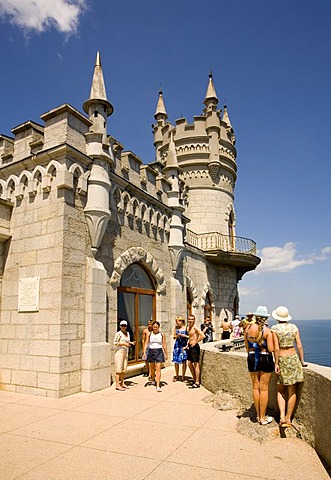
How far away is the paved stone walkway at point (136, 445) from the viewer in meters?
3.74

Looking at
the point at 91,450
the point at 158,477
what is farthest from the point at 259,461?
the point at 91,450

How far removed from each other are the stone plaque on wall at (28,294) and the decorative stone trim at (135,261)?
1.80m

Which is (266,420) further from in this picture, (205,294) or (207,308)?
(207,308)

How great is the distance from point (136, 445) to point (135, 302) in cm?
559

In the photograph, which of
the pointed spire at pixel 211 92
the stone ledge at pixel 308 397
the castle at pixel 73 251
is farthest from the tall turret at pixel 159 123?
the stone ledge at pixel 308 397

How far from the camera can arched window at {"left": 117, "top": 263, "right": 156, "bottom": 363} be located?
952 centimetres

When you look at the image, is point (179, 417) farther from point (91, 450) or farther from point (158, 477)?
point (158, 477)

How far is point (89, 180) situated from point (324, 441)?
258 inches

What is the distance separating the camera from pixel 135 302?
10.0 metres

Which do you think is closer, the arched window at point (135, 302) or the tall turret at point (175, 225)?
the arched window at point (135, 302)

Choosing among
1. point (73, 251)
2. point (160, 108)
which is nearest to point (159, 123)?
point (160, 108)

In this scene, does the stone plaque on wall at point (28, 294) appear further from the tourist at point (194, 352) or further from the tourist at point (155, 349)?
the tourist at point (194, 352)

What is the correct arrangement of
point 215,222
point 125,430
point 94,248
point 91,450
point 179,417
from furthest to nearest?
point 215,222, point 94,248, point 179,417, point 125,430, point 91,450

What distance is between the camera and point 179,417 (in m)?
5.76
